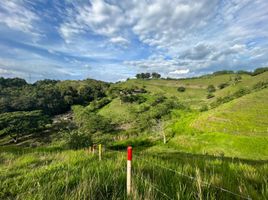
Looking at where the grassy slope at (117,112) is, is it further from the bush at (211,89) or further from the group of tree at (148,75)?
the group of tree at (148,75)

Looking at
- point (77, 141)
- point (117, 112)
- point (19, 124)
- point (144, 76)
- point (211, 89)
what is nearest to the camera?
point (77, 141)

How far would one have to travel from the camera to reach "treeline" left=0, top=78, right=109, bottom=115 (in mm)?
77250

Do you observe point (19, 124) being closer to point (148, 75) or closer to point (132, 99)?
point (132, 99)

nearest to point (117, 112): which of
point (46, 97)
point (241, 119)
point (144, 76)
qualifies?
point (46, 97)

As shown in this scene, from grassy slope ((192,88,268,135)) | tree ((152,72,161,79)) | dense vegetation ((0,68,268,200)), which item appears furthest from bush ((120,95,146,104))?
tree ((152,72,161,79))

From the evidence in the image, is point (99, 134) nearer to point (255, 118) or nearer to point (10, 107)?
point (255, 118)

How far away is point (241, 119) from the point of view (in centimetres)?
4303

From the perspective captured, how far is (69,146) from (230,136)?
2835 centimetres

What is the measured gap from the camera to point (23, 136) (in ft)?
192

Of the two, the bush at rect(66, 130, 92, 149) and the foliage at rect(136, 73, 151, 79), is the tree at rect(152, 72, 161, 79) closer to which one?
the foliage at rect(136, 73, 151, 79)

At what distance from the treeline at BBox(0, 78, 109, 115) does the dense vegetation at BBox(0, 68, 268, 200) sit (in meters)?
0.42

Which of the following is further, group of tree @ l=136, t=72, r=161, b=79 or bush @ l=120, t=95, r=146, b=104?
group of tree @ l=136, t=72, r=161, b=79

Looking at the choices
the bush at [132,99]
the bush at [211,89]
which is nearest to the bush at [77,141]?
Result: the bush at [132,99]

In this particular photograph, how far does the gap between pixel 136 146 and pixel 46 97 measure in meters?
59.8
